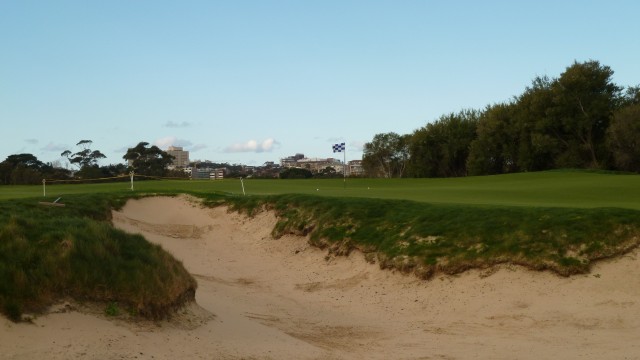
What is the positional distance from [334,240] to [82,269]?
11.3 metres

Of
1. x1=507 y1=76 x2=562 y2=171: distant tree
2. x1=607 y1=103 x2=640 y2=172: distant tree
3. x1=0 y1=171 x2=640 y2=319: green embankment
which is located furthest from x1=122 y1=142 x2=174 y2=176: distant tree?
x1=0 y1=171 x2=640 y2=319: green embankment

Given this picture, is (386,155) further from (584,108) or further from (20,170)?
(20,170)

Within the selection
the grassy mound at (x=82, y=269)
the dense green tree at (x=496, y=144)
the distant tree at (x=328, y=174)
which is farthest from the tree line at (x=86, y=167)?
the grassy mound at (x=82, y=269)

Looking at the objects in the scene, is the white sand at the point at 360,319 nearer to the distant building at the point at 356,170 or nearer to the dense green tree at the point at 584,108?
the dense green tree at the point at 584,108

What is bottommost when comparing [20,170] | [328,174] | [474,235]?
[474,235]

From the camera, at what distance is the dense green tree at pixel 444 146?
79.2 meters

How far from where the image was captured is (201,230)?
81.5ft

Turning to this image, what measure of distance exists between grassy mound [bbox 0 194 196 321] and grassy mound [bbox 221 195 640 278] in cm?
726

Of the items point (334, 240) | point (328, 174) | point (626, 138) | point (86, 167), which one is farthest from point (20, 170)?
point (334, 240)

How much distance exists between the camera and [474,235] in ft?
51.8

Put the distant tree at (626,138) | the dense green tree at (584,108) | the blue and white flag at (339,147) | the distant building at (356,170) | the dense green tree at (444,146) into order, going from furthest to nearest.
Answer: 1. the distant building at (356,170)
2. the dense green tree at (444,146)
3. the dense green tree at (584,108)
4. the distant tree at (626,138)
5. the blue and white flag at (339,147)

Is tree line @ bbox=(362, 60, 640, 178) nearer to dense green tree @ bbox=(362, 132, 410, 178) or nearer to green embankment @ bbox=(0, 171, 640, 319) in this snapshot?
green embankment @ bbox=(0, 171, 640, 319)

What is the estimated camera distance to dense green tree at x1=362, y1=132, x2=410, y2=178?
112 metres

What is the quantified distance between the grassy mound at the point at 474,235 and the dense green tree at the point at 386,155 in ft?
303
